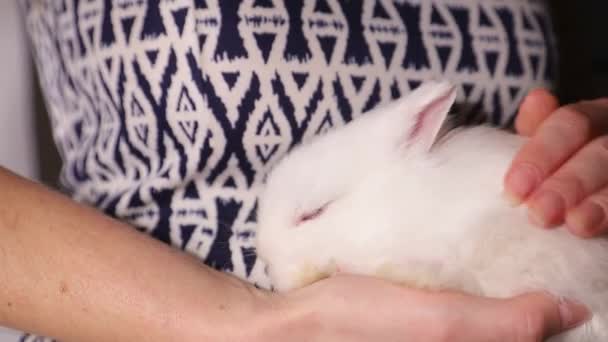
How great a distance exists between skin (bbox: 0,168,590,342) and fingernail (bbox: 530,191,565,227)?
0.23ft

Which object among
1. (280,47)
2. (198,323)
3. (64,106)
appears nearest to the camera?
(198,323)

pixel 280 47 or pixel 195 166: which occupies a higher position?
pixel 280 47

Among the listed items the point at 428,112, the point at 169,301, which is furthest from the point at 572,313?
the point at 169,301

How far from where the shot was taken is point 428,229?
73 centimetres

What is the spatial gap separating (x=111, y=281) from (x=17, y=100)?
0.71m

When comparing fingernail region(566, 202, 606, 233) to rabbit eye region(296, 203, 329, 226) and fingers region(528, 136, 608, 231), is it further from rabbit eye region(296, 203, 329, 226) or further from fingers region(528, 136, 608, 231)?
rabbit eye region(296, 203, 329, 226)

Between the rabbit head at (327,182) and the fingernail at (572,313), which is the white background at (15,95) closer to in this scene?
the rabbit head at (327,182)

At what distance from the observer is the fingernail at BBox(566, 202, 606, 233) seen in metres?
0.67

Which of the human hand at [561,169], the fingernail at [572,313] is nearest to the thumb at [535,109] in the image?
the human hand at [561,169]

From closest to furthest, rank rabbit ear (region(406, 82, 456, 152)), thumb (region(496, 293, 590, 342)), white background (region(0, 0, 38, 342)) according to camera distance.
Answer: thumb (region(496, 293, 590, 342)) < rabbit ear (region(406, 82, 456, 152)) < white background (region(0, 0, 38, 342))

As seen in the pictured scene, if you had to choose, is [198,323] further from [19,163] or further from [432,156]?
[19,163]

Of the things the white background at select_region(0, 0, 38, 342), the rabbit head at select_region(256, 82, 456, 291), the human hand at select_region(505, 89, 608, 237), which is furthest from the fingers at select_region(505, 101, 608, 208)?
the white background at select_region(0, 0, 38, 342)

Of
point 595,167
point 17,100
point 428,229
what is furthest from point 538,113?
point 17,100

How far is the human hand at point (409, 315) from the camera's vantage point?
24.7 inches
